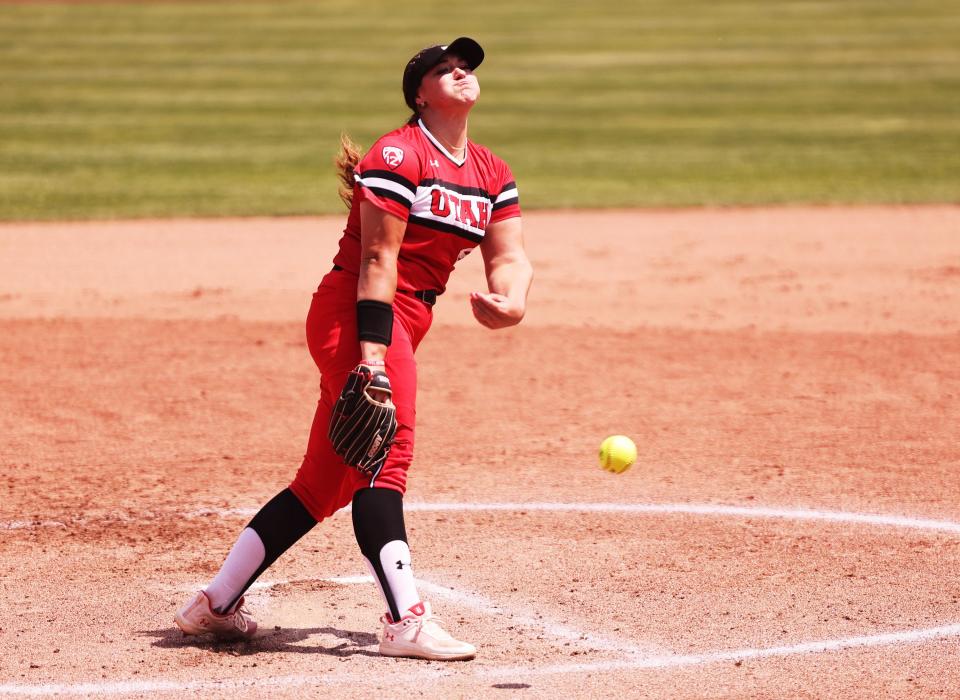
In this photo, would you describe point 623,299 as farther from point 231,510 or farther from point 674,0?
point 674,0

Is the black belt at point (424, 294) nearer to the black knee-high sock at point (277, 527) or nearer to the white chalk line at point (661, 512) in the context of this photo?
the black knee-high sock at point (277, 527)

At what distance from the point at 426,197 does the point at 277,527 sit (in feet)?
3.84

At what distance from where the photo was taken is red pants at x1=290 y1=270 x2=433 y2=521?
Result: 14.4 ft

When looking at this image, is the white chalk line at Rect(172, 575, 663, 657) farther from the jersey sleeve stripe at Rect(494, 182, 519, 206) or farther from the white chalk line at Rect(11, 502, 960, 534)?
the jersey sleeve stripe at Rect(494, 182, 519, 206)

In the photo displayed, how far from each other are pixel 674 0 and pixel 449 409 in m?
24.8

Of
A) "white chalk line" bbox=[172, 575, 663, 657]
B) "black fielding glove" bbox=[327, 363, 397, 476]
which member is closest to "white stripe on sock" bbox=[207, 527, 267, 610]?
"black fielding glove" bbox=[327, 363, 397, 476]

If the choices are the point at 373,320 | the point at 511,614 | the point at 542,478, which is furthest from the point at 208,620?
the point at 542,478

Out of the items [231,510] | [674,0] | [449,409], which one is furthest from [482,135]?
[674,0]

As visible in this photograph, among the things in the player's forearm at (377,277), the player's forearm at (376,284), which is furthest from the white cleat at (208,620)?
the player's forearm at (377,277)

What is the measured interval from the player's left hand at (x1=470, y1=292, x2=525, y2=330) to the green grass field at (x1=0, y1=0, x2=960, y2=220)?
974 centimetres

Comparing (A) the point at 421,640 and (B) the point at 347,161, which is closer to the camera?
(A) the point at 421,640

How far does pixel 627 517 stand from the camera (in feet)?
19.4

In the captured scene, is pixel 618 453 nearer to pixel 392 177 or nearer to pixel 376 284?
pixel 376 284

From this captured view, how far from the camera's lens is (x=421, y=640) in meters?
4.29
